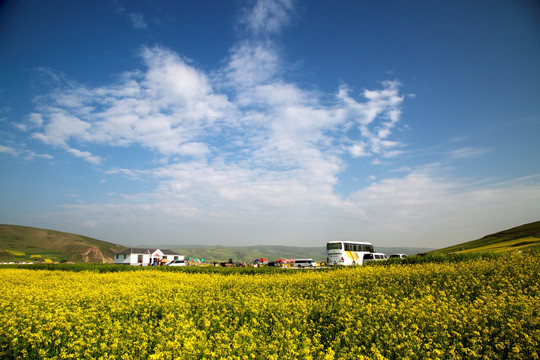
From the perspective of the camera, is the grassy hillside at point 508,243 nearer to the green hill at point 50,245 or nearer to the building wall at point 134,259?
the building wall at point 134,259

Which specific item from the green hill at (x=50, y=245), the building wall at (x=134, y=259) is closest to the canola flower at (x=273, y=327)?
the building wall at (x=134, y=259)

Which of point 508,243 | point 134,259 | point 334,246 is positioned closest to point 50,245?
point 134,259

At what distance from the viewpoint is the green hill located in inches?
4587

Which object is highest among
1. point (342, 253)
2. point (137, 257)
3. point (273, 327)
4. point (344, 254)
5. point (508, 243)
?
point (273, 327)

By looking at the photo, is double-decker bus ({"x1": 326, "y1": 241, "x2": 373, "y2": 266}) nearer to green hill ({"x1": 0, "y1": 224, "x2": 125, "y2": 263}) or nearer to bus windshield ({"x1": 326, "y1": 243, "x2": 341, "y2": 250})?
bus windshield ({"x1": 326, "y1": 243, "x2": 341, "y2": 250})

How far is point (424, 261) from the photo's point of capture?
2230 cm

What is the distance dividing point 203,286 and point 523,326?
38.9 feet

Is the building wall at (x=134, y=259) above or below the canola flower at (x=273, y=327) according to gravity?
below

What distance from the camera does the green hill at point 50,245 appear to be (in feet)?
382

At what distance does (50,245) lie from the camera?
13450 centimetres

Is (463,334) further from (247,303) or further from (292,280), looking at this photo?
(292,280)

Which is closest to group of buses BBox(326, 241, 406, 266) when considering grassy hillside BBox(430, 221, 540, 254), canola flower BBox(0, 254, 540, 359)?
grassy hillside BBox(430, 221, 540, 254)

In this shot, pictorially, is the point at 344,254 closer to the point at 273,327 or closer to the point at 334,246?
the point at 334,246

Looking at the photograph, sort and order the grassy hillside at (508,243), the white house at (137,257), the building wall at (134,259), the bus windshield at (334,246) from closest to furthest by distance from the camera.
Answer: the grassy hillside at (508,243) → the bus windshield at (334,246) → the building wall at (134,259) → the white house at (137,257)
